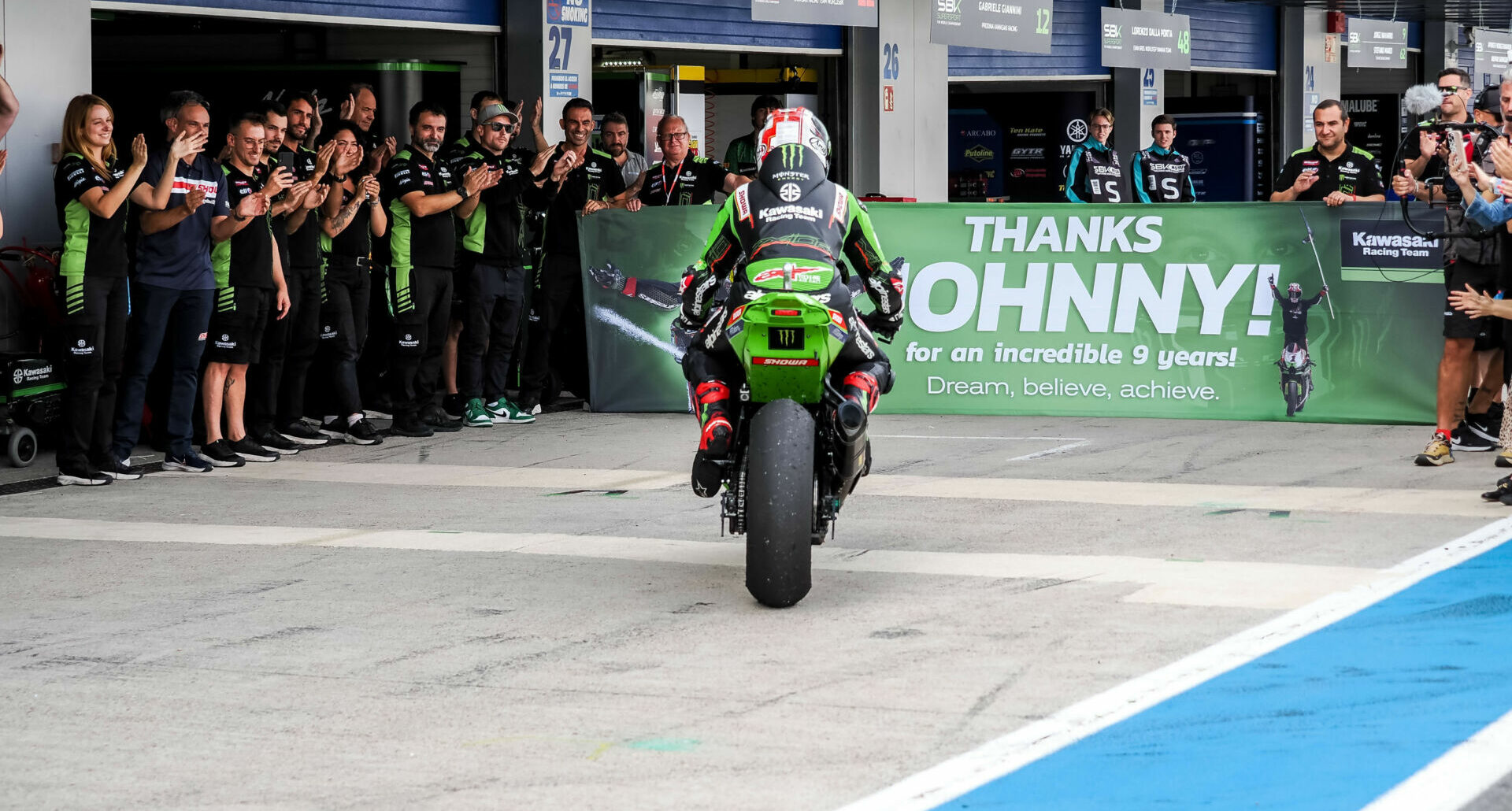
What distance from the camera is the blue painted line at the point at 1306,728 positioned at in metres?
4.68

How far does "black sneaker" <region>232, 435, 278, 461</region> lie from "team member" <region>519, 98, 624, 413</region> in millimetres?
2591

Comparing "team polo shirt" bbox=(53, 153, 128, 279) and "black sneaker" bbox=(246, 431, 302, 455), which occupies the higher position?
"team polo shirt" bbox=(53, 153, 128, 279)

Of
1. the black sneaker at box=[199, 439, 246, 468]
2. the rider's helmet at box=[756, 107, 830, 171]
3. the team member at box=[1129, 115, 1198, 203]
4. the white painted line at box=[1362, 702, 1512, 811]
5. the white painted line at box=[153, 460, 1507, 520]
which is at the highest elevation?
the team member at box=[1129, 115, 1198, 203]

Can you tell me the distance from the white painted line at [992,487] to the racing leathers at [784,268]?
2.49 metres

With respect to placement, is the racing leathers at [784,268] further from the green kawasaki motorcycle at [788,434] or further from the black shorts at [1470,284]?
the black shorts at [1470,284]

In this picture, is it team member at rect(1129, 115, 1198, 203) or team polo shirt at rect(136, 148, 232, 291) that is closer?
team polo shirt at rect(136, 148, 232, 291)

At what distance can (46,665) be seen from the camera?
6211mm

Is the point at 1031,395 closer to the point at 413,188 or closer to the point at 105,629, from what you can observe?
the point at 413,188

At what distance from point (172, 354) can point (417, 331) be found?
188 centimetres

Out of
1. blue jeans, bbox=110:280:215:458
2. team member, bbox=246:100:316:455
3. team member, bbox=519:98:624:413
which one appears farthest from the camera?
team member, bbox=519:98:624:413

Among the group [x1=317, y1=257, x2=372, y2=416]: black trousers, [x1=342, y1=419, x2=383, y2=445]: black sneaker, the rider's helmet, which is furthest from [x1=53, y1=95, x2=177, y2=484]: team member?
the rider's helmet

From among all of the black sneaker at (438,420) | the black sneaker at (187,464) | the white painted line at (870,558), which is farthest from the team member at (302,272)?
the white painted line at (870,558)

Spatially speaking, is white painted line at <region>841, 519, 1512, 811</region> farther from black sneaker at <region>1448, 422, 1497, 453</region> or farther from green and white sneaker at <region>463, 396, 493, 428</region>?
green and white sneaker at <region>463, 396, 493, 428</region>

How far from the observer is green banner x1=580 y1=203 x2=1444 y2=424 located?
12492mm
